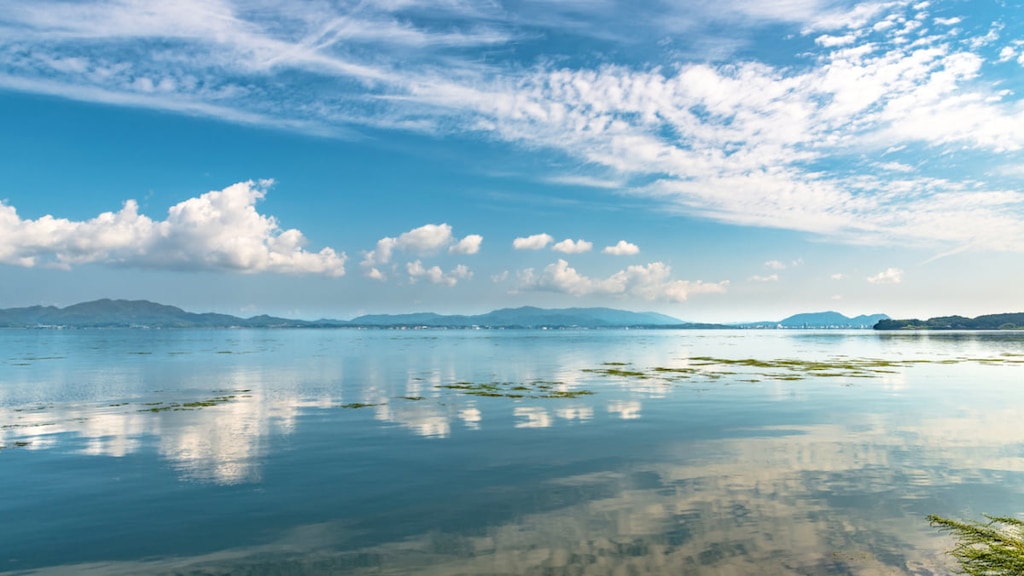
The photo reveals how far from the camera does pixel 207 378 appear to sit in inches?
2410

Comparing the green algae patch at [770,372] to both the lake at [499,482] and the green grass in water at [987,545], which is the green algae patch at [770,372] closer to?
the lake at [499,482]

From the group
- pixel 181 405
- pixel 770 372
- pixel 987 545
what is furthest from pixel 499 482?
pixel 770 372

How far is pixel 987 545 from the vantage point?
14445 millimetres

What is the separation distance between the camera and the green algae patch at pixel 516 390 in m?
46.4

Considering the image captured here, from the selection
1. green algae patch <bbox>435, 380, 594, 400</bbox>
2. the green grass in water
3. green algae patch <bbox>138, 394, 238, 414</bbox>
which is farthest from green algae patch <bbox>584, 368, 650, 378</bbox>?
the green grass in water

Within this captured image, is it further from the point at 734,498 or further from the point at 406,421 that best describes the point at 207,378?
the point at 734,498

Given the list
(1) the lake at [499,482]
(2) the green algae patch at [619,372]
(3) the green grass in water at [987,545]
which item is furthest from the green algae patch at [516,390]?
(3) the green grass in water at [987,545]

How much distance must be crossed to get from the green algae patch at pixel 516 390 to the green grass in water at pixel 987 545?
30.4 m

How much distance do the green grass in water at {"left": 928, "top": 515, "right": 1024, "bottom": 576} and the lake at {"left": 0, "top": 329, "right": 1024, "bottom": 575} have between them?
54cm

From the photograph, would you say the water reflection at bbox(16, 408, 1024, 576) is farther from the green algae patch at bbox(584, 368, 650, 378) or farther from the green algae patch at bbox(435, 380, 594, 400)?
the green algae patch at bbox(584, 368, 650, 378)

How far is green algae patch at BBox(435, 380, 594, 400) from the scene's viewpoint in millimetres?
46438

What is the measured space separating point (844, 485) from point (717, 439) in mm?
8585

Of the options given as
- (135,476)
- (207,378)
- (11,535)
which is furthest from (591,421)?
(207,378)

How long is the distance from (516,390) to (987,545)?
1477 inches
